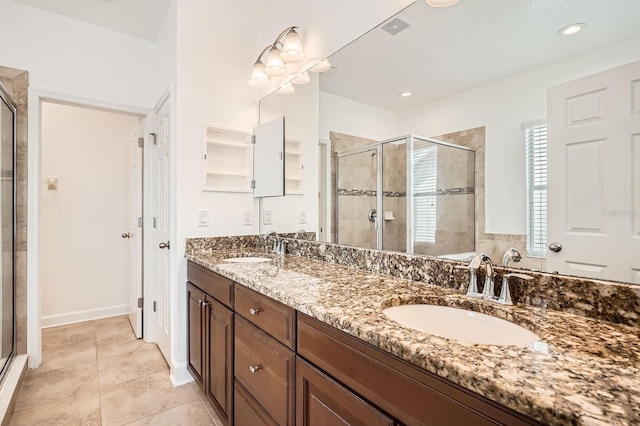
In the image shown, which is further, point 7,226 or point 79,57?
point 79,57

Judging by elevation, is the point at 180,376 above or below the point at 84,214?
below

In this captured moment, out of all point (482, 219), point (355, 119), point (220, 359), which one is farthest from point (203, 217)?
point (482, 219)

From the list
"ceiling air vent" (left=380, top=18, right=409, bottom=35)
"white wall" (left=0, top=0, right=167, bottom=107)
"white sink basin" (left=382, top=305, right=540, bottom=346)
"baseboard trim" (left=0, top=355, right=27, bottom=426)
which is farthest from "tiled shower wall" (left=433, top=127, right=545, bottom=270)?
"baseboard trim" (left=0, top=355, right=27, bottom=426)

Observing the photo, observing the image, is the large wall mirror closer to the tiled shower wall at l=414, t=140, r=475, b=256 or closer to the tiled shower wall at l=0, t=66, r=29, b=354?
the tiled shower wall at l=414, t=140, r=475, b=256

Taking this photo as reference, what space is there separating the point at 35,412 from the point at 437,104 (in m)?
2.67

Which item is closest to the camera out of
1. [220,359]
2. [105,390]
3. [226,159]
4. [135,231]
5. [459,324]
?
[459,324]

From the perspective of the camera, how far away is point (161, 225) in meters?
2.44

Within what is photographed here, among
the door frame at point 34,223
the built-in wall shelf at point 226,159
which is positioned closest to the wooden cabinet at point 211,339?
the built-in wall shelf at point 226,159

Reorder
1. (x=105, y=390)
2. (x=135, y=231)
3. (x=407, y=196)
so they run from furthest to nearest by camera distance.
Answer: (x=135, y=231) < (x=105, y=390) < (x=407, y=196)

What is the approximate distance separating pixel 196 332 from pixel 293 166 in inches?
47.4

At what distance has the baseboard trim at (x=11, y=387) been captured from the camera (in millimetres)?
1655

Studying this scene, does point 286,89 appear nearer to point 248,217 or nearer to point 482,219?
point 248,217

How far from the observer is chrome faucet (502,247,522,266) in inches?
40.1

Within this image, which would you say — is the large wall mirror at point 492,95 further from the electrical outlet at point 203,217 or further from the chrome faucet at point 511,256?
the electrical outlet at point 203,217
